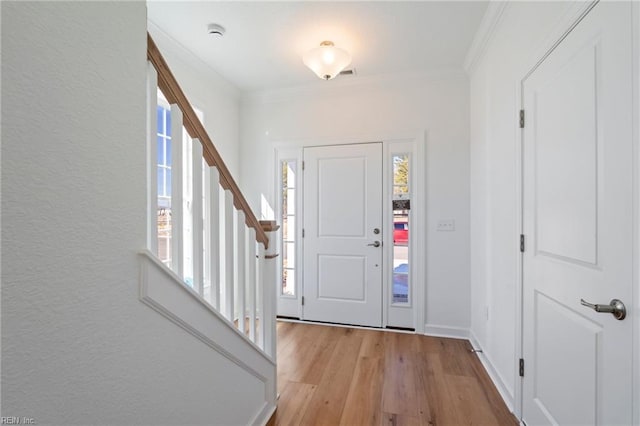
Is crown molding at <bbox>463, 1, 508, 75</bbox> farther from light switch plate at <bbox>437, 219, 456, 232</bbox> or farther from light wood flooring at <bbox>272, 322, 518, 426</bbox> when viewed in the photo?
light wood flooring at <bbox>272, 322, 518, 426</bbox>

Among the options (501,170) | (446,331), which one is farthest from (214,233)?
(446,331)

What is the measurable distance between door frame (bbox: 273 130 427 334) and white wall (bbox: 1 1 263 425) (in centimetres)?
234

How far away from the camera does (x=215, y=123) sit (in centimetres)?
300

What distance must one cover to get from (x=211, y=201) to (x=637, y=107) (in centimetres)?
156

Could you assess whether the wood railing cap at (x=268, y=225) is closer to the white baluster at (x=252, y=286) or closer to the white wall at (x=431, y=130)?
the white baluster at (x=252, y=286)

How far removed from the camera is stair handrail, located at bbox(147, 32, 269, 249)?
0.97 meters

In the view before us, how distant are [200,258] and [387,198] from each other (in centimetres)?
222

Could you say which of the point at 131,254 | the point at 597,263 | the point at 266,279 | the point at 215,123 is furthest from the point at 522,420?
the point at 215,123

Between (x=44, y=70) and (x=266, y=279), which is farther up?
(x=44, y=70)

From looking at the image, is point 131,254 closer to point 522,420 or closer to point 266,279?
point 266,279

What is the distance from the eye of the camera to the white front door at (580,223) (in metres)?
0.95

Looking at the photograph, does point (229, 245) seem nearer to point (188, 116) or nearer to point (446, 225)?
point (188, 116)

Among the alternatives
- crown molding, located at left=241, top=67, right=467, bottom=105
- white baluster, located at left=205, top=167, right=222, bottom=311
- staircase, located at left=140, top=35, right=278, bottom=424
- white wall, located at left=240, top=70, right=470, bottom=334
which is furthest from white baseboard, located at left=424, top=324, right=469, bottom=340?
crown molding, located at left=241, top=67, right=467, bottom=105

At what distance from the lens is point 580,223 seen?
45.1 inches
